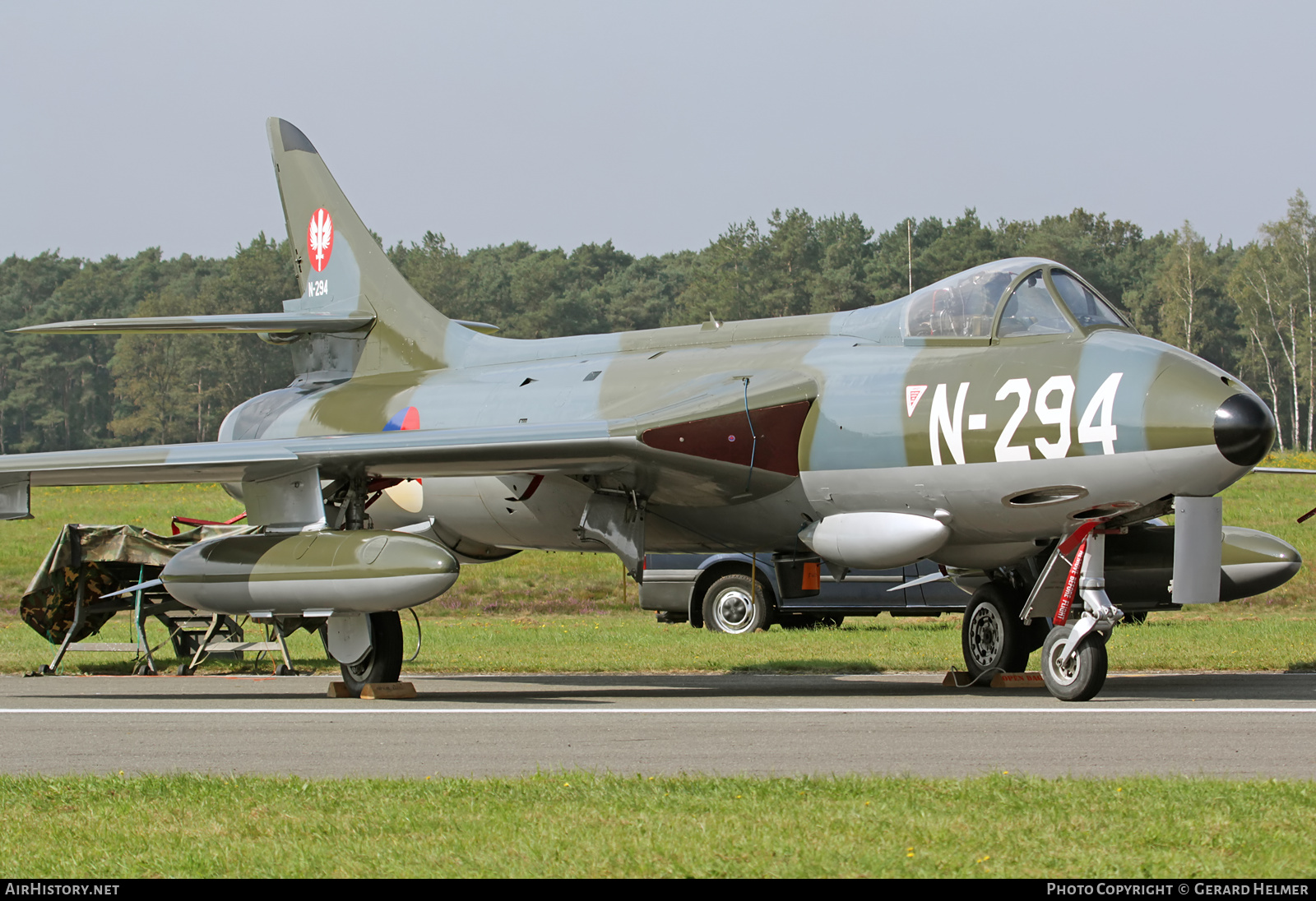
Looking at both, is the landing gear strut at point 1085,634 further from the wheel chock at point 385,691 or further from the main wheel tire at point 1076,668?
the wheel chock at point 385,691

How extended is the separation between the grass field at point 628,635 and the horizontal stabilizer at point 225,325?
407 cm

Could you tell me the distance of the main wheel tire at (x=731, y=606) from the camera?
71.1ft

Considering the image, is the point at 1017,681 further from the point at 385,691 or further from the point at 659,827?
the point at 659,827

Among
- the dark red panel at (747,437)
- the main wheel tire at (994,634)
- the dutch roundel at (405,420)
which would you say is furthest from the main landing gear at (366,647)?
the main wheel tire at (994,634)

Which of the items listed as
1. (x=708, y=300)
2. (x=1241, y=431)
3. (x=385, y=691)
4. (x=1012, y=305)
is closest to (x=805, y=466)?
(x=1012, y=305)

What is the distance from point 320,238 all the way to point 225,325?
304cm

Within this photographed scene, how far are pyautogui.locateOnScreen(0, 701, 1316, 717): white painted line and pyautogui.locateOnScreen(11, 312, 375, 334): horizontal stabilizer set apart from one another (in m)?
4.23

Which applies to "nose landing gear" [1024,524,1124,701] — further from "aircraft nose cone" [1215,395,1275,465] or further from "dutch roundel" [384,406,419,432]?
"dutch roundel" [384,406,419,432]

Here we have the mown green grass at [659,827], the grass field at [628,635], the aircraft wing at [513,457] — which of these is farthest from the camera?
the grass field at [628,635]

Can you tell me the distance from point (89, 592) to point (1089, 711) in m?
11.5

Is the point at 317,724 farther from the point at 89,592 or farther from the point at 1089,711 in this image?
the point at 89,592

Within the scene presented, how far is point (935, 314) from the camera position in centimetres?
1270

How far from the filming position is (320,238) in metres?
18.6
